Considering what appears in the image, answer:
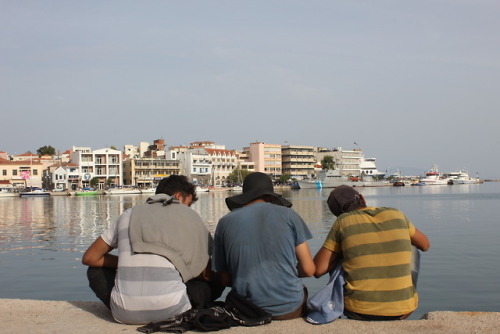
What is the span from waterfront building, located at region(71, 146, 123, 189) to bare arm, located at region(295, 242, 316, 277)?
101 meters

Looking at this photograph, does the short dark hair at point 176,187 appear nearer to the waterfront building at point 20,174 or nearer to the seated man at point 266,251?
the seated man at point 266,251

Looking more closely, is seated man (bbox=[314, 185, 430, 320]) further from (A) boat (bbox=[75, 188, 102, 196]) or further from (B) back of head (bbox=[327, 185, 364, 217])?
(A) boat (bbox=[75, 188, 102, 196])

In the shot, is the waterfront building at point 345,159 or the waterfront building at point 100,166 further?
the waterfront building at point 345,159

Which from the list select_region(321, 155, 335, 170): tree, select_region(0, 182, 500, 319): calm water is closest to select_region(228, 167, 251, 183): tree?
select_region(321, 155, 335, 170): tree

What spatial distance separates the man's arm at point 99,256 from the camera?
4922 millimetres

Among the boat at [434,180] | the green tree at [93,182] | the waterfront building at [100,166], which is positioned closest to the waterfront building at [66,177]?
the waterfront building at [100,166]

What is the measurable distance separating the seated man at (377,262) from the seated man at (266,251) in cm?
34

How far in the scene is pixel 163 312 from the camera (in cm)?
476

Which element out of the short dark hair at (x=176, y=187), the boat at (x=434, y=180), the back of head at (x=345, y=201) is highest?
the short dark hair at (x=176, y=187)

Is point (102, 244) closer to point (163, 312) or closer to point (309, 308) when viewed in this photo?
point (163, 312)

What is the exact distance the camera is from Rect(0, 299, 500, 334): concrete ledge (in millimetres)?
4676

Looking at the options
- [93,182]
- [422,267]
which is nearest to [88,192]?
[93,182]

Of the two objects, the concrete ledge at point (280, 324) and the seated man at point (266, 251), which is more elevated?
the seated man at point (266, 251)

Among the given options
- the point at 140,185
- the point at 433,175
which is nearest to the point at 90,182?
the point at 140,185
